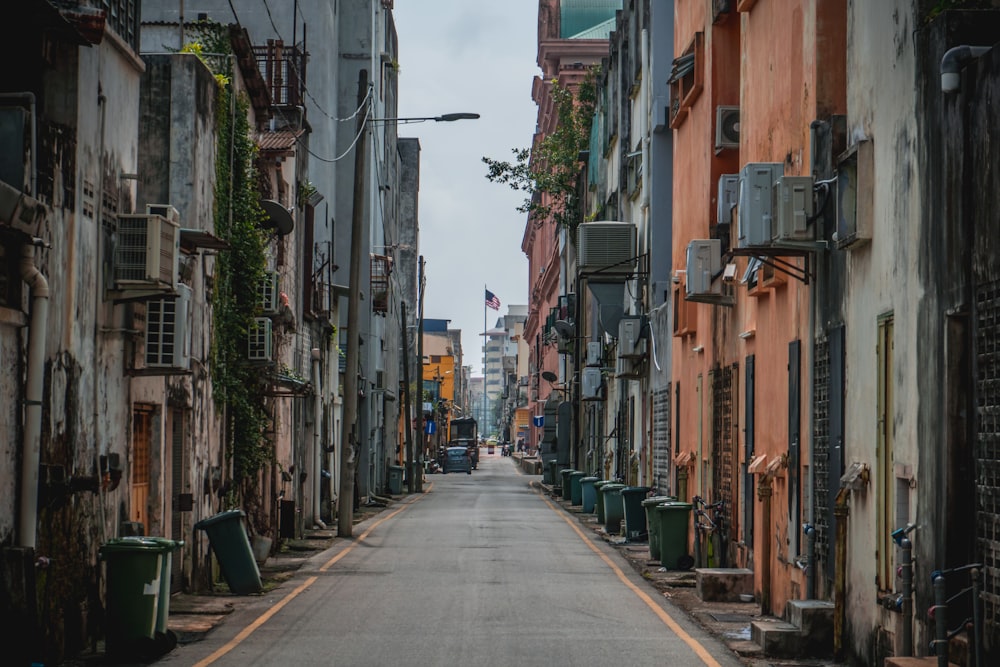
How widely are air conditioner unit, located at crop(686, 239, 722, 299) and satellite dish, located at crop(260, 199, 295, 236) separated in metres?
7.21

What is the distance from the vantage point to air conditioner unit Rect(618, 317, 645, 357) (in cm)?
3444

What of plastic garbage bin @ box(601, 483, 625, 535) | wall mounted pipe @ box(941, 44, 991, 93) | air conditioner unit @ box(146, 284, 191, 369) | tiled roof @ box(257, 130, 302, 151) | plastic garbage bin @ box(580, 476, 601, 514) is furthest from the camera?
plastic garbage bin @ box(580, 476, 601, 514)

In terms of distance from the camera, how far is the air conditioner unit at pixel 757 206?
1457cm

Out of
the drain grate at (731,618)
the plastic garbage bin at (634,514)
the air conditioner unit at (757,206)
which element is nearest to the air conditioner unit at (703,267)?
the drain grate at (731,618)

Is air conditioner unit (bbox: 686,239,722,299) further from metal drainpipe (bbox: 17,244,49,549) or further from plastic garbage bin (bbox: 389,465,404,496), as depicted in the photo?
plastic garbage bin (bbox: 389,465,404,496)

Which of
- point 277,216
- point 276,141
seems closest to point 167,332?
point 277,216

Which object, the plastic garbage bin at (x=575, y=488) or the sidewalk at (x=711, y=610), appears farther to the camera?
the plastic garbage bin at (x=575, y=488)

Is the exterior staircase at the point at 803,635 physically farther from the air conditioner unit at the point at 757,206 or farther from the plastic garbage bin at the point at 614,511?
the plastic garbage bin at the point at 614,511

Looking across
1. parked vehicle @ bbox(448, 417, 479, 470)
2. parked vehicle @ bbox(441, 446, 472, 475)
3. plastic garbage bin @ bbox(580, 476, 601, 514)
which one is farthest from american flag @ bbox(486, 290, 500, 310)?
plastic garbage bin @ bbox(580, 476, 601, 514)

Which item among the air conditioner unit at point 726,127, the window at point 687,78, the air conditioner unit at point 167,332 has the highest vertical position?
the window at point 687,78

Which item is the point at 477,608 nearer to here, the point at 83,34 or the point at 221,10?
the point at 83,34

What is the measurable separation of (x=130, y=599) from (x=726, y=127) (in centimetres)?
1292

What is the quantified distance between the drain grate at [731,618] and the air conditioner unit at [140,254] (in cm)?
674

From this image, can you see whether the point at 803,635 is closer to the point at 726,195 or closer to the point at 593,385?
the point at 726,195
